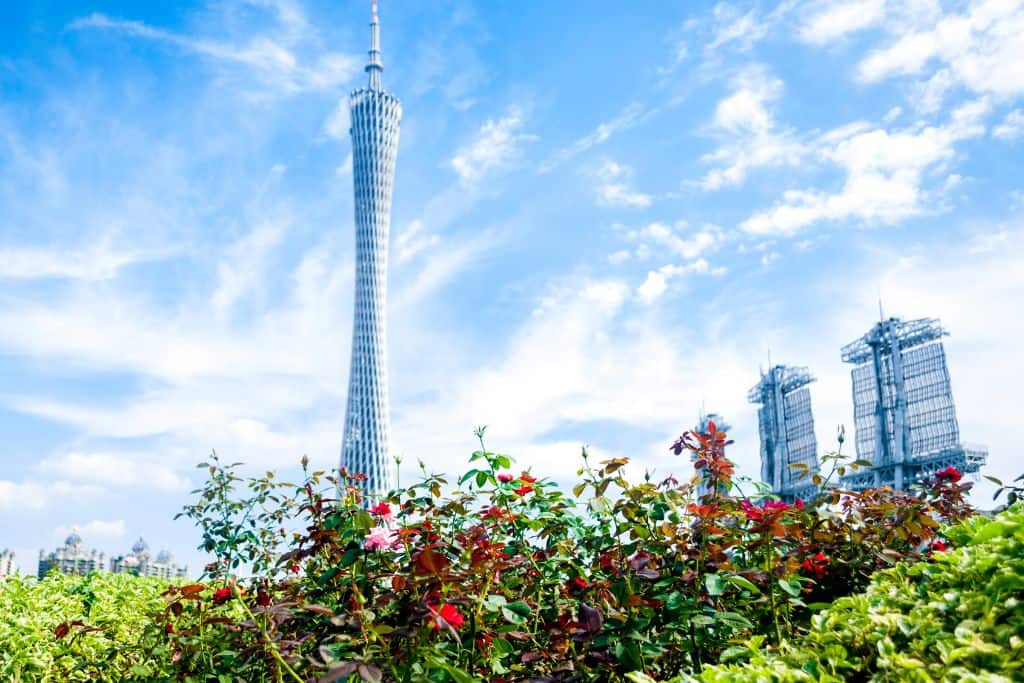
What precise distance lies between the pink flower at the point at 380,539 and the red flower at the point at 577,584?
58cm

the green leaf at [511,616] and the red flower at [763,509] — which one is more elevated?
the red flower at [763,509]

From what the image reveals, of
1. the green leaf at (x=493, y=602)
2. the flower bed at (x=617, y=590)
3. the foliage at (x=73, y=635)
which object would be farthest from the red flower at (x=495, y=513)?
the foliage at (x=73, y=635)

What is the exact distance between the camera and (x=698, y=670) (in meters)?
2.12

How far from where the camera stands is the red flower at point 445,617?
1820 millimetres

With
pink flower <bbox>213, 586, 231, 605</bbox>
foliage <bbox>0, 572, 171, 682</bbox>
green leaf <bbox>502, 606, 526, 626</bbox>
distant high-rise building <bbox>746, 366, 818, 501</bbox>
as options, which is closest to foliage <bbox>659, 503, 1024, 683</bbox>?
Result: green leaf <bbox>502, 606, 526, 626</bbox>

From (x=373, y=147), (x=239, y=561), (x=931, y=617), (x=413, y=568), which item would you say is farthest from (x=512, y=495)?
(x=373, y=147)

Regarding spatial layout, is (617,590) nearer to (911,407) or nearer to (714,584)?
(714,584)

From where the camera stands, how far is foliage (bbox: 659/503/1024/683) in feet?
4.75

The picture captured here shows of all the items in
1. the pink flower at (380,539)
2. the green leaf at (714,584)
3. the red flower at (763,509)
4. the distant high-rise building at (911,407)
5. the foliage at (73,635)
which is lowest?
the foliage at (73,635)

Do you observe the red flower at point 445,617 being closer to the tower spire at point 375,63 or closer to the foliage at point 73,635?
the foliage at point 73,635

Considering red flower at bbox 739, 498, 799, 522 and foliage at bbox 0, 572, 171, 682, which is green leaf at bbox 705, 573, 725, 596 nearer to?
red flower at bbox 739, 498, 799, 522

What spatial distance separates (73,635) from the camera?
3.33 metres

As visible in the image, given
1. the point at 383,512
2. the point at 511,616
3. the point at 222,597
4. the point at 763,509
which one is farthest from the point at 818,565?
the point at 222,597

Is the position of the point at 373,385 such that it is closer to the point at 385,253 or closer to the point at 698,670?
the point at 385,253
